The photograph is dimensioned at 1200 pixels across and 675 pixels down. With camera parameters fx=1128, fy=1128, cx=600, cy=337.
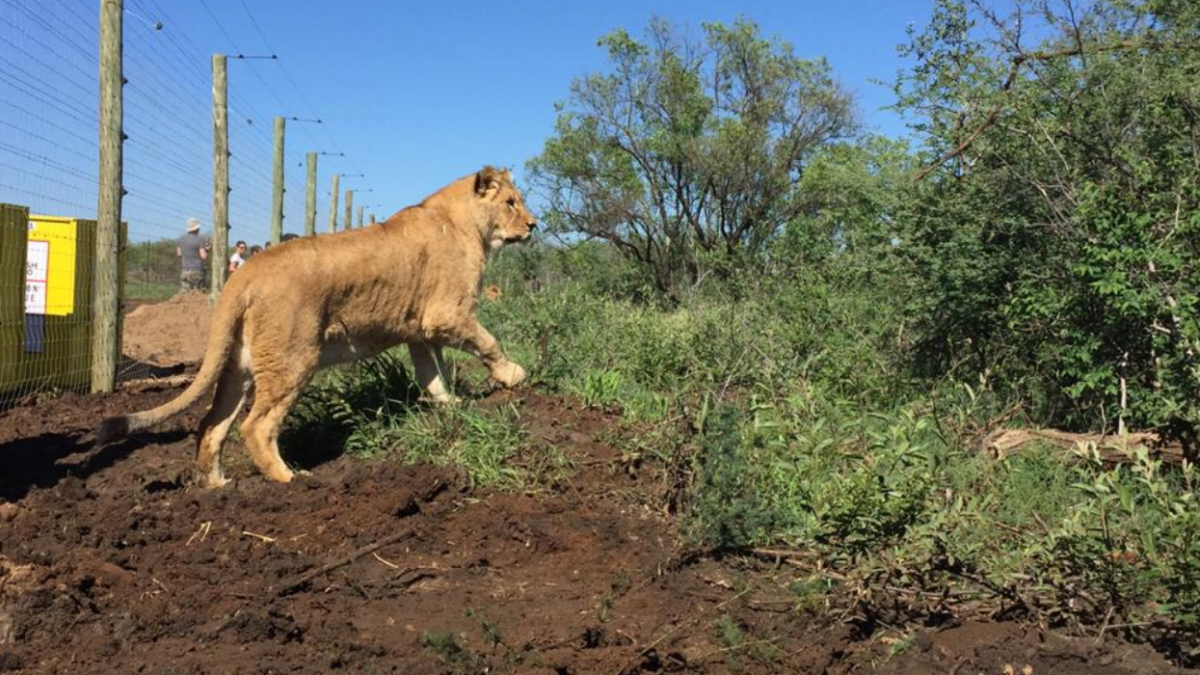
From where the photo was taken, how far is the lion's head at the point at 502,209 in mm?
8281

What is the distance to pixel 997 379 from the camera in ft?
27.9

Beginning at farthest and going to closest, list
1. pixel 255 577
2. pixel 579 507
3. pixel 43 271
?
1. pixel 43 271
2. pixel 579 507
3. pixel 255 577

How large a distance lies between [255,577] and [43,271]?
5.78m

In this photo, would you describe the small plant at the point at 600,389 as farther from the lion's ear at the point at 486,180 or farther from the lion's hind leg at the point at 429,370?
the lion's ear at the point at 486,180

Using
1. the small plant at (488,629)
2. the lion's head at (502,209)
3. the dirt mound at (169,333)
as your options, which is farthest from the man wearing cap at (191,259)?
the small plant at (488,629)

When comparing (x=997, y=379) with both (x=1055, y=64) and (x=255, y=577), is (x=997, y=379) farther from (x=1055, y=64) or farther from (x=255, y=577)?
(x=255, y=577)

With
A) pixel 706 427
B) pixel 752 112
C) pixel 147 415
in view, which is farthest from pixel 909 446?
pixel 752 112

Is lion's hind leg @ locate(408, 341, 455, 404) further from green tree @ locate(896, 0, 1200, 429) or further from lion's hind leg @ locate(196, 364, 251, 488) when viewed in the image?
green tree @ locate(896, 0, 1200, 429)

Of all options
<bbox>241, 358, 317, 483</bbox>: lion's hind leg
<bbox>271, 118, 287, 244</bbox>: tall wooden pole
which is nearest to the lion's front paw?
<bbox>241, 358, 317, 483</bbox>: lion's hind leg

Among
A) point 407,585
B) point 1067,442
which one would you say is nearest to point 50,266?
point 407,585

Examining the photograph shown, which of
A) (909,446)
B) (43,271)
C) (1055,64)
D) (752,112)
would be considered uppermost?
(752,112)

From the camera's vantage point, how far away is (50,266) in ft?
31.8

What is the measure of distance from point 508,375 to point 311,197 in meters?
12.9

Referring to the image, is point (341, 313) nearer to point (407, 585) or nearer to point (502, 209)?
point (502, 209)
